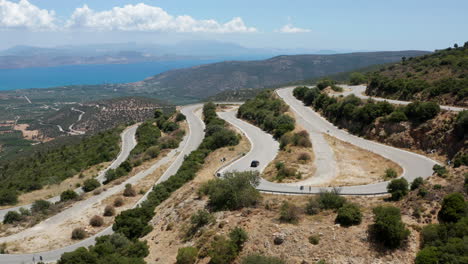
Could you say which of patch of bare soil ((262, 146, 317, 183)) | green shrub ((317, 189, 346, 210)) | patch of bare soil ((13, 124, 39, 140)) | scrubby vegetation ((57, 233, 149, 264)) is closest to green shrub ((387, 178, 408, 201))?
green shrub ((317, 189, 346, 210))

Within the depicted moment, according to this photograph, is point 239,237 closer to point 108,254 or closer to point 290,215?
point 290,215

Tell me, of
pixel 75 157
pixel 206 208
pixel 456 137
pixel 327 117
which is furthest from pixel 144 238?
pixel 75 157

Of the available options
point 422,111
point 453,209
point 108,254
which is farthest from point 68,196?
point 422,111

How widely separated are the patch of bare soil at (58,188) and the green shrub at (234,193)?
26358mm

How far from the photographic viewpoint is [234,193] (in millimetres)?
21578

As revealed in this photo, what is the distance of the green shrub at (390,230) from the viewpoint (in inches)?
607

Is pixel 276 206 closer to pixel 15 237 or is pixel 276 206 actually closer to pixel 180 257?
pixel 180 257

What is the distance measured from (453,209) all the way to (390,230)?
3938mm

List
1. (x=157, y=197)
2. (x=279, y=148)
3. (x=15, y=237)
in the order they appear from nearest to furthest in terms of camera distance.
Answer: (x=15, y=237)
(x=157, y=197)
(x=279, y=148)

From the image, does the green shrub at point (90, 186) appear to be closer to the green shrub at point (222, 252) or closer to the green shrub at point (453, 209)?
the green shrub at point (222, 252)

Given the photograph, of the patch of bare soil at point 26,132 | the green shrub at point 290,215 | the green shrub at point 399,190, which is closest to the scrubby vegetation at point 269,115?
the green shrub at point 399,190

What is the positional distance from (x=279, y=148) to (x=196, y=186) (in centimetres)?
1442

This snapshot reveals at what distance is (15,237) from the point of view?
2667cm

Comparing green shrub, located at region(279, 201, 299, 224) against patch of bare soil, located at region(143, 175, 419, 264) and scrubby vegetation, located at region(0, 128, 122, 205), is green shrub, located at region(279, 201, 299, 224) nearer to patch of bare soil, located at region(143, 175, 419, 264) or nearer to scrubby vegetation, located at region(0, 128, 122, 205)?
patch of bare soil, located at region(143, 175, 419, 264)
